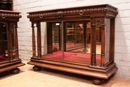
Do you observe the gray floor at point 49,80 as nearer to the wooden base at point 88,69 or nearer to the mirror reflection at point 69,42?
the wooden base at point 88,69

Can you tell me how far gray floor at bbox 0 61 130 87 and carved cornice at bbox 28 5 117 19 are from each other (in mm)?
975

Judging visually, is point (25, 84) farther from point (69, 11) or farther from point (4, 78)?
point (69, 11)

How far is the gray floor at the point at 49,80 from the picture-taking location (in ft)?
6.73

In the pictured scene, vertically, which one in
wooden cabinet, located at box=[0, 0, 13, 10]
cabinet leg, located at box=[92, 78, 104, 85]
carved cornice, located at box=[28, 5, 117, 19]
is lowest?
cabinet leg, located at box=[92, 78, 104, 85]

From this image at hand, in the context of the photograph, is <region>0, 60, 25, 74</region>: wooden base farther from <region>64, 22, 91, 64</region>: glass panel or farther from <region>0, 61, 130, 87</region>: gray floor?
<region>64, 22, 91, 64</region>: glass panel

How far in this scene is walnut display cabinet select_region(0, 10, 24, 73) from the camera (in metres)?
2.34

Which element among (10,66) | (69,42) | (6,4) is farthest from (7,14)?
(6,4)

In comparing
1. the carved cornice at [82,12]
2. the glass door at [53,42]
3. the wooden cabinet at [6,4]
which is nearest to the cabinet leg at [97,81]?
the glass door at [53,42]

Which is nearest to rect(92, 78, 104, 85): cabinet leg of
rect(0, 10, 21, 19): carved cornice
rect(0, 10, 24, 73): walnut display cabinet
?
rect(0, 10, 24, 73): walnut display cabinet

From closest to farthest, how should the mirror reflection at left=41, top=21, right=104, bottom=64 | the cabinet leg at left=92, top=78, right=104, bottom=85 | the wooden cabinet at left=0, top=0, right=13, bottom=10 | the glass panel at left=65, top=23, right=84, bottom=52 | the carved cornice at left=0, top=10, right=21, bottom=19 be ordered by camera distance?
the cabinet leg at left=92, top=78, right=104, bottom=85
the carved cornice at left=0, top=10, right=21, bottom=19
the mirror reflection at left=41, top=21, right=104, bottom=64
the glass panel at left=65, top=23, right=84, bottom=52
the wooden cabinet at left=0, top=0, right=13, bottom=10

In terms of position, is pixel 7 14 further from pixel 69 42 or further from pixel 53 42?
pixel 69 42

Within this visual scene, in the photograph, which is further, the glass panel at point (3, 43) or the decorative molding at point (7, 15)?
the glass panel at point (3, 43)

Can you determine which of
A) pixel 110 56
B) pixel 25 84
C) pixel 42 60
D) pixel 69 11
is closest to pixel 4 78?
pixel 25 84

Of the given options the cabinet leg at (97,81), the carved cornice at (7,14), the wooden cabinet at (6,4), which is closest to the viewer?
the cabinet leg at (97,81)
